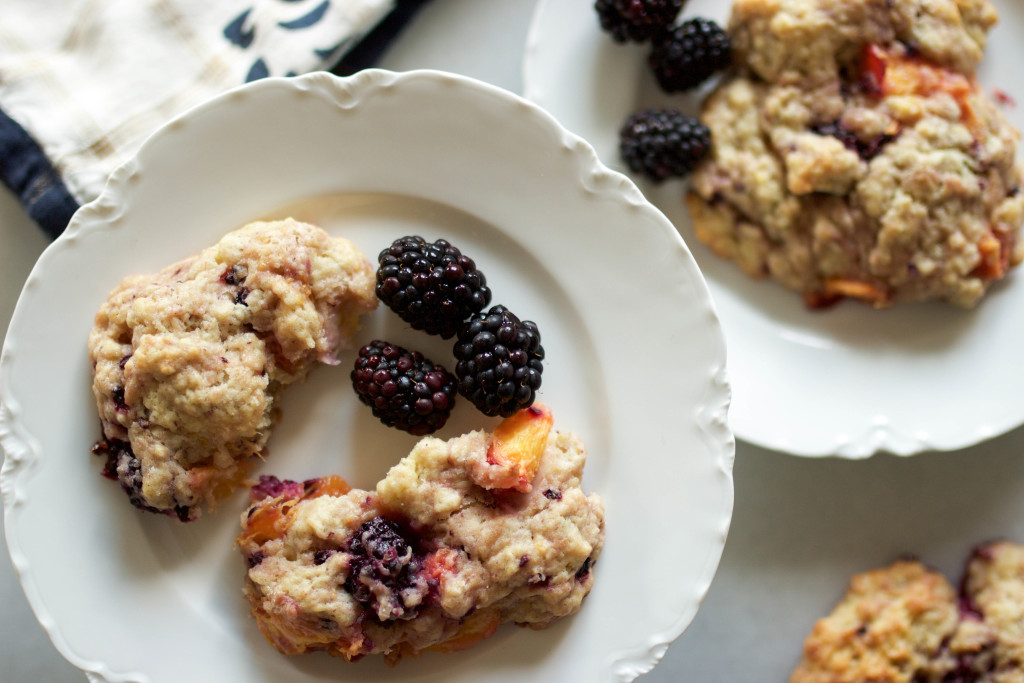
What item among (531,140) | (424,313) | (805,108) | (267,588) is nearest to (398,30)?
(531,140)

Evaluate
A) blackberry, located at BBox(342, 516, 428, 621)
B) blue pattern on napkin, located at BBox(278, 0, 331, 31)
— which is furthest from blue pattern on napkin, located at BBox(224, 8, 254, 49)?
blackberry, located at BBox(342, 516, 428, 621)

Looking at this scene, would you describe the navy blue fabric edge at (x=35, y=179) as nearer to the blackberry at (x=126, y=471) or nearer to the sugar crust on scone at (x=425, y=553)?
the blackberry at (x=126, y=471)

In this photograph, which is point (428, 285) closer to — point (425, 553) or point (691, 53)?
point (425, 553)

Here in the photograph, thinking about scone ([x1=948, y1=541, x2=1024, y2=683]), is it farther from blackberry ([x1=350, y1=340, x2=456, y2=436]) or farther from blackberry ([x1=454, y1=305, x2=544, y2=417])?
blackberry ([x1=350, y1=340, x2=456, y2=436])

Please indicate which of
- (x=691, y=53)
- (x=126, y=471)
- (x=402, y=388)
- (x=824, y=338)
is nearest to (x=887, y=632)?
(x=824, y=338)

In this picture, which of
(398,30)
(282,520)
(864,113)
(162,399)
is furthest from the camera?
(398,30)

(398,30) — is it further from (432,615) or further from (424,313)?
(432,615)

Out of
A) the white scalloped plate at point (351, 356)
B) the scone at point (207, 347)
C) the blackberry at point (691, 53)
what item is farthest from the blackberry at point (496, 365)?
the blackberry at point (691, 53)
